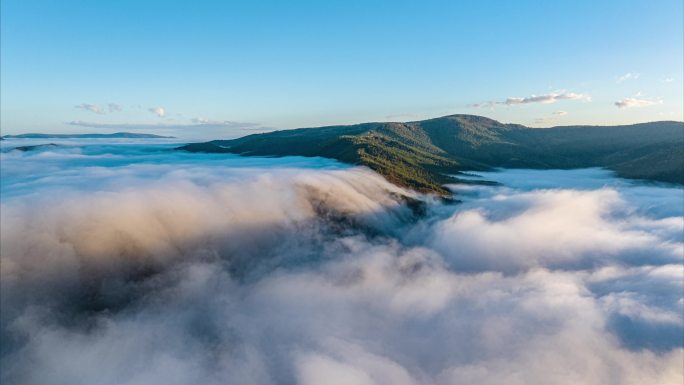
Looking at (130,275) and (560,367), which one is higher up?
(130,275)

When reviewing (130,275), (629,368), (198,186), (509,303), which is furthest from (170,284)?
(629,368)

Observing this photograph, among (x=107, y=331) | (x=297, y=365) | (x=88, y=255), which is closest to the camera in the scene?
(x=297, y=365)

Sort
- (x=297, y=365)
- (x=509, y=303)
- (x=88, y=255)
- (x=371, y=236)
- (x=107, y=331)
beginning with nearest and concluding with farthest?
(x=297, y=365) → (x=107, y=331) → (x=509, y=303) → (x=88, y=255) → (x=371, y=236)

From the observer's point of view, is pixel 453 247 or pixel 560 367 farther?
pixel 453 247

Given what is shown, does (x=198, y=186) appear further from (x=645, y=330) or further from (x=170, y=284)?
(x=645, y=330)

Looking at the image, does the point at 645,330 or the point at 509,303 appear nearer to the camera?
the point at 645,330

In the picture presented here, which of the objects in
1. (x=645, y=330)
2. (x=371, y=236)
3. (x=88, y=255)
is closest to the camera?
(x=645, y=330)

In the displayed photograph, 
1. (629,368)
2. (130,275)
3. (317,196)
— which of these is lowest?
(629,368)

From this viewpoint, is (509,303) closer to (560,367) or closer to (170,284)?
(560,367)

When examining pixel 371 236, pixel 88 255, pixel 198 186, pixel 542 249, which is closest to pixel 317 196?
pixel 371 236
